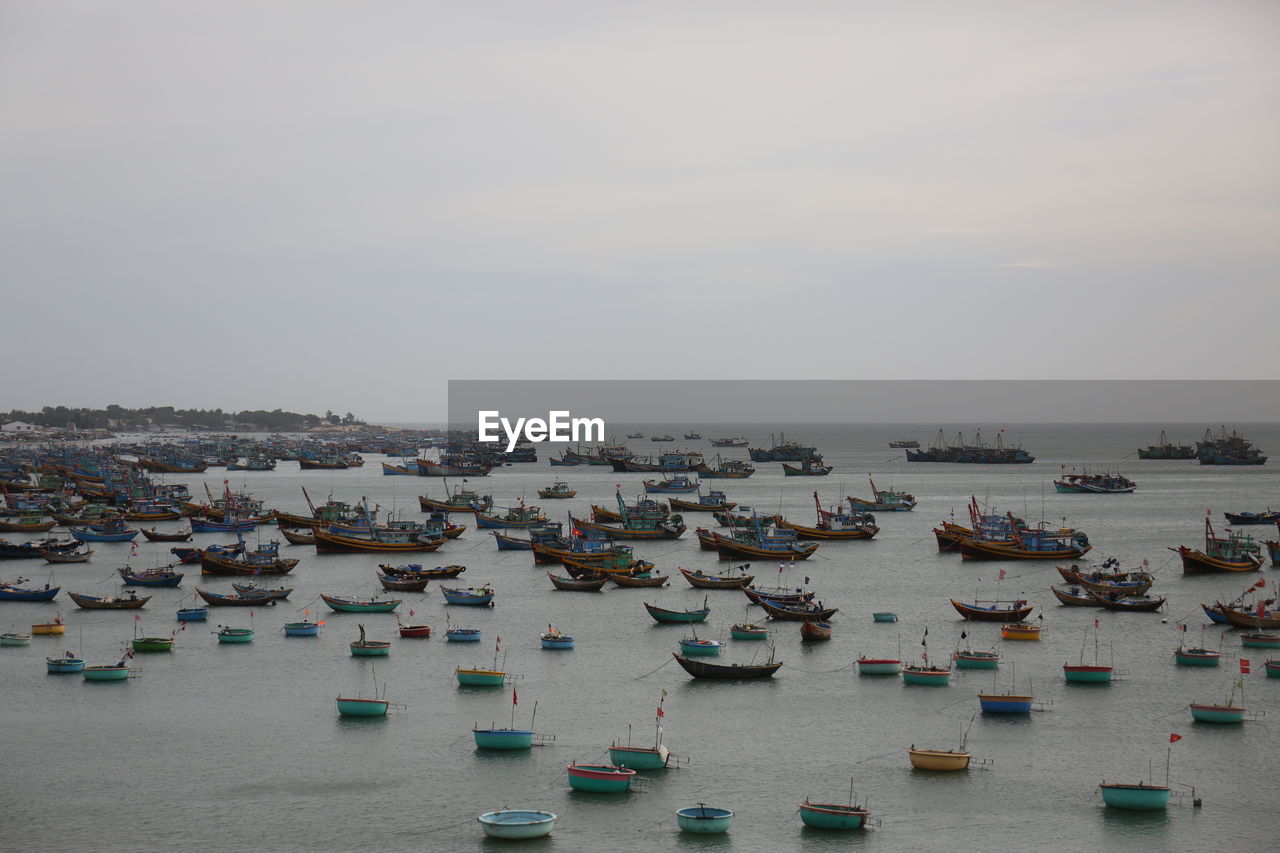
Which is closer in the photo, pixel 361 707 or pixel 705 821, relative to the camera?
pixel 705 821

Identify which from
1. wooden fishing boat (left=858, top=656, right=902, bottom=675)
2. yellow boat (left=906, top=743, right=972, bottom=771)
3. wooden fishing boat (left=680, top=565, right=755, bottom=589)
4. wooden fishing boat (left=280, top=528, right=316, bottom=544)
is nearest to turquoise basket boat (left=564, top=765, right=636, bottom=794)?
yellow boat (left=906, top=743, right=972, bottom=771)

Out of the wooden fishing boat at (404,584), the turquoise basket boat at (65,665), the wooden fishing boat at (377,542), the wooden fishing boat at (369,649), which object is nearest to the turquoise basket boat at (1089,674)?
the wooden fishing boat at (369,649)

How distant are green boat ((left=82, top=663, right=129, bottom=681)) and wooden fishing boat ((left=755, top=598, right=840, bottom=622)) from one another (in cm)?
2696

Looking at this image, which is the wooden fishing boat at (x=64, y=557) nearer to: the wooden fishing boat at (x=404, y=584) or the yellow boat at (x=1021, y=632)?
the wooden fishing boat at (x=404, y=584)

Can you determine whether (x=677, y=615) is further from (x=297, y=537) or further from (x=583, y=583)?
(x=297, y=537)

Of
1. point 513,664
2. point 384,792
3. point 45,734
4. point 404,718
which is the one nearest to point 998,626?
point 513,664

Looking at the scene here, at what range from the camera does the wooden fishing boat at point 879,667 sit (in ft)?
Answer: 148

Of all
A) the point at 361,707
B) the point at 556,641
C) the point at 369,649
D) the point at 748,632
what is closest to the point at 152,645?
the point at 369,649

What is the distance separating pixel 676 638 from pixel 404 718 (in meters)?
15.8

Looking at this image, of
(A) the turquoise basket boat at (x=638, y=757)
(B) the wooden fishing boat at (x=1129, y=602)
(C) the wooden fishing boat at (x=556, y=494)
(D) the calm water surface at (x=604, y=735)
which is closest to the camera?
(D) the calm water surface at (x=604, y=735)

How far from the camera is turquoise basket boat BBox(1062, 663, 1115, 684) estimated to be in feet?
143

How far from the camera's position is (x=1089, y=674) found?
4366 cm

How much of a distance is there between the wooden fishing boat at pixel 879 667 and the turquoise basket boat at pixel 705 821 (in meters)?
16.7

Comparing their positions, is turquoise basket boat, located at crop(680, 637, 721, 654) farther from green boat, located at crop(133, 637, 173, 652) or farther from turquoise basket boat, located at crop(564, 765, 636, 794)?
green boat, located at crop(133, 637, 173, 652)
